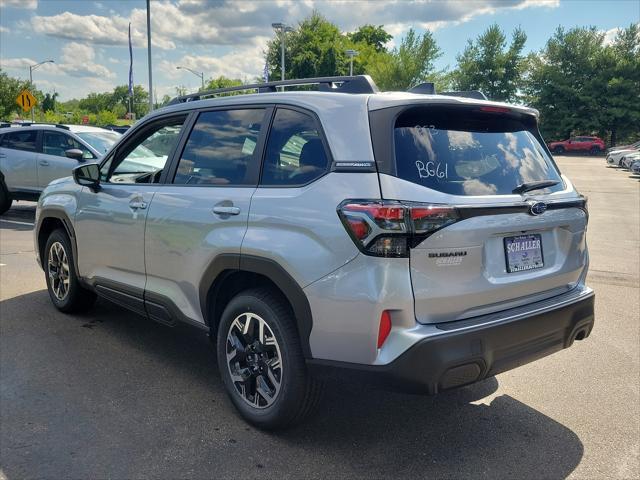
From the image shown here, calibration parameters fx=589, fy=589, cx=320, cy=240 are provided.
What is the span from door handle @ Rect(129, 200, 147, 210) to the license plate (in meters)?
2.42

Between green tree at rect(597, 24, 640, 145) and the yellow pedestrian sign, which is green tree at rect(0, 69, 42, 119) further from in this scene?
green tree at rect(597, 24, 640, 145)

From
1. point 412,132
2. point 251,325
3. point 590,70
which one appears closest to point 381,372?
point 251,325

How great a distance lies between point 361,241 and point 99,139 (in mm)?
10546

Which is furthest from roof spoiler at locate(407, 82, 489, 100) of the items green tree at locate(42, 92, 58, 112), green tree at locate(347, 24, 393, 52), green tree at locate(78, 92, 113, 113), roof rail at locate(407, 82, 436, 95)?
green tree at locate(78, 92, 113, 113)

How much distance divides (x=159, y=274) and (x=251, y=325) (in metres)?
0.99

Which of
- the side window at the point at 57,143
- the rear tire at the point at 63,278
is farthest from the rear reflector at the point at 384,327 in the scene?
the side window at the point at 57,143

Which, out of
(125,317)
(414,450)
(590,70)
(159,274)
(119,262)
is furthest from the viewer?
(590,70)

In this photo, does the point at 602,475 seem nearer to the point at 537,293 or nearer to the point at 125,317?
the point at 537,293

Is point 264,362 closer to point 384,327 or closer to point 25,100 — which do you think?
point 384,327

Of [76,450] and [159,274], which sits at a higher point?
[159,274]

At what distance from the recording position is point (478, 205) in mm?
2857

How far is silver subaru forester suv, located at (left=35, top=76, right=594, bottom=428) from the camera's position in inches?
107

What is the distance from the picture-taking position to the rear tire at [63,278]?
5152 millimetres

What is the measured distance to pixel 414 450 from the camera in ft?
10.4
